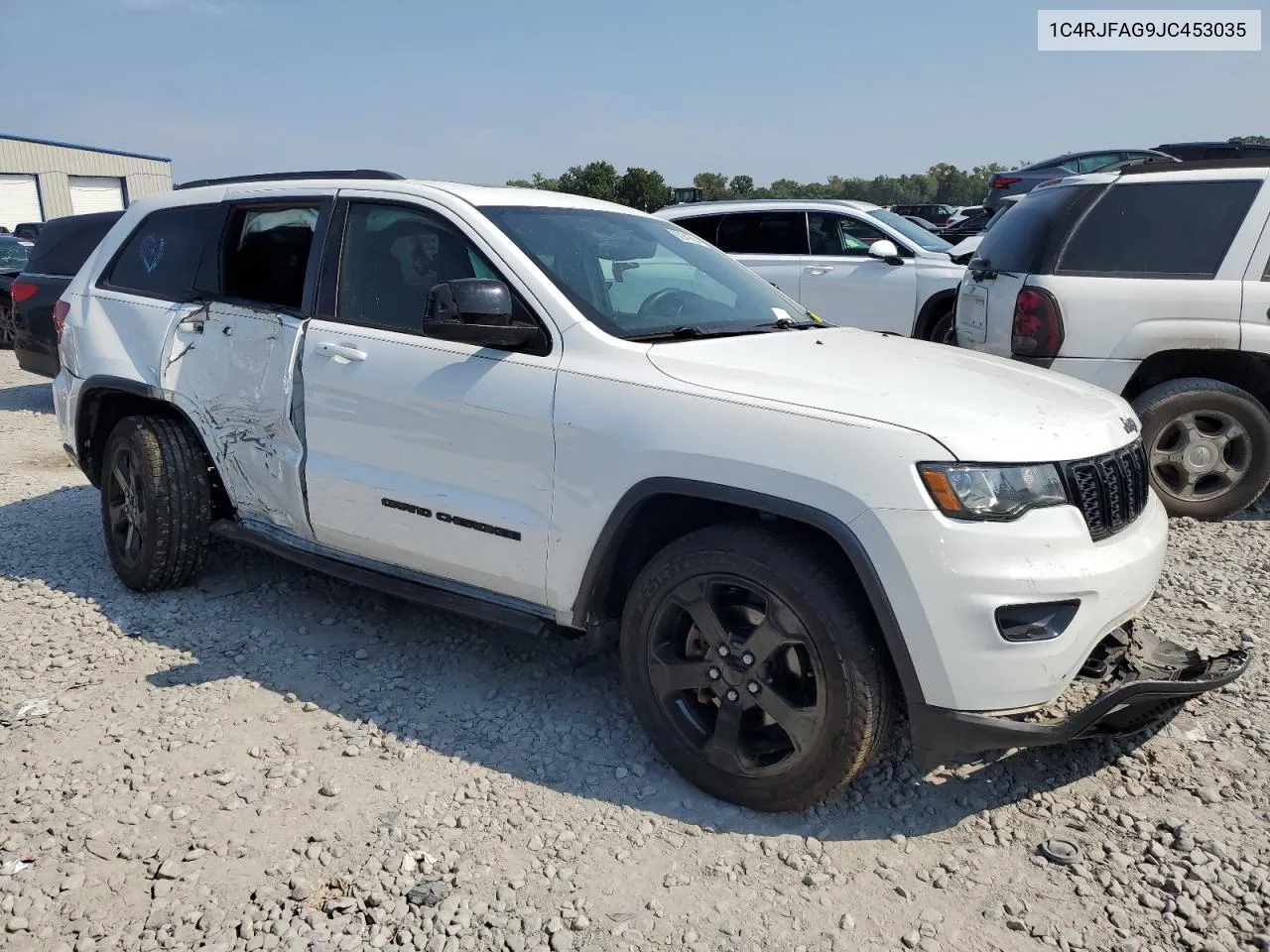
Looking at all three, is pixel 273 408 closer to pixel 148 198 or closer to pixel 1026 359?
pixel 148 198

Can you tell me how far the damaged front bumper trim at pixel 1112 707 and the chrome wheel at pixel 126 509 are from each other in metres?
3.61

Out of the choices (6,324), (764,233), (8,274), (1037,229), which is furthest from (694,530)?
(8,274)

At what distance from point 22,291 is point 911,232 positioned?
806cm

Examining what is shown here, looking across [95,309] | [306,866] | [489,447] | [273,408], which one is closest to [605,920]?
[306,866]

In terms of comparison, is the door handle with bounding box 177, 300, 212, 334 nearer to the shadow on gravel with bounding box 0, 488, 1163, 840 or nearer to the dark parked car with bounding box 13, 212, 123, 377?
the shadow on gravel with bounding box 0, 488, 1163, 840

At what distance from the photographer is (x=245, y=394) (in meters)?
4.10

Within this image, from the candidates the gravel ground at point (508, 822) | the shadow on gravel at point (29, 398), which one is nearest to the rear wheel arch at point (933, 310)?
the gravel ground at point (508, 822)

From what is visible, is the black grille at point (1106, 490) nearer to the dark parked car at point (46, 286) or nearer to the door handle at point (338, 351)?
the door handle at point (338, 351)

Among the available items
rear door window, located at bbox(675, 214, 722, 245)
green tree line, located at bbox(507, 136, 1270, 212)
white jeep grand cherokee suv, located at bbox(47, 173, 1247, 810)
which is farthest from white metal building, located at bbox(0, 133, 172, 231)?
white jeep grand cherokee suv, located at bbox(47, 173, 1247, 810)

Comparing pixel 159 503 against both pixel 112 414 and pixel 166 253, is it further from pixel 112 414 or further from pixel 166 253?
pixel 166 253

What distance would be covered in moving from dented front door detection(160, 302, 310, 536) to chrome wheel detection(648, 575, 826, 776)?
1.77 m

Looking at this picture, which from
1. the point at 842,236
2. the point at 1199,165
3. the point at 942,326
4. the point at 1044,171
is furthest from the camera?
the point at 1044,171

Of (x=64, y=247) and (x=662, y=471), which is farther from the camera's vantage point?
(x=64, y=247)

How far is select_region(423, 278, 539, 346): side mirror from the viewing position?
10.4 ft
